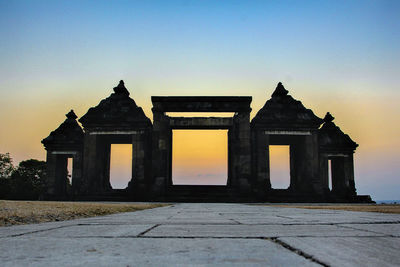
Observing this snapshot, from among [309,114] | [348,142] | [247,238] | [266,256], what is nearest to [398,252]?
[266,256]

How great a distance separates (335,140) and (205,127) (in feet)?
38.7

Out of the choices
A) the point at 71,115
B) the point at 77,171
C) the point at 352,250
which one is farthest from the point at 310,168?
the point at 352,250

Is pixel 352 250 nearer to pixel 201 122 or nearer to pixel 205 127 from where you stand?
pixel 201 122

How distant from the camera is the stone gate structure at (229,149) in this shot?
28047 millimetres

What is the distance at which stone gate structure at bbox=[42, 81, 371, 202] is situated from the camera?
2805 centimetres

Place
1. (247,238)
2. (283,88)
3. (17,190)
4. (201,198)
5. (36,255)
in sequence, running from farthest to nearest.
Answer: (17,190), (283,88), (201,198), (247,238), (36,255)

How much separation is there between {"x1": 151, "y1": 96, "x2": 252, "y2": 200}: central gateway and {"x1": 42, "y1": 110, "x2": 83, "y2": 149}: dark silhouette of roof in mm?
8282

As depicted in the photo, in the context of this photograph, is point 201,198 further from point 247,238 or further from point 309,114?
point 247,238

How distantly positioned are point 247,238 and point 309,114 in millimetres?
28905

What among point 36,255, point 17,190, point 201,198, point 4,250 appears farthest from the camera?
point 17,190

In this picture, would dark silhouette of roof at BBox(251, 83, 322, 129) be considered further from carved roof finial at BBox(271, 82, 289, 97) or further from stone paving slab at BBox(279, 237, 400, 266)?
stone paving slab at BBox(279, 237, 400, 266)

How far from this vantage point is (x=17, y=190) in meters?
43.0

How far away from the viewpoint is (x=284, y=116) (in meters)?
29.9

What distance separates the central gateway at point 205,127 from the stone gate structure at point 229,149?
72 mm
